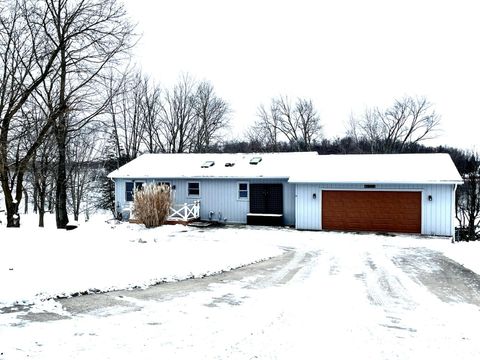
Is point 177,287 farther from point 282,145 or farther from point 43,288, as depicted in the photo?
point 282,145

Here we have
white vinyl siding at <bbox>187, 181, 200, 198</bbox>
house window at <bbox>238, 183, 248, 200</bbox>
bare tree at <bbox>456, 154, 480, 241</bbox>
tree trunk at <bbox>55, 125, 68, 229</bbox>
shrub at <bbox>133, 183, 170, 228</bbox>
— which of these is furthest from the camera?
bare tree at <bbox>456, 154, 480, 241</bbox>

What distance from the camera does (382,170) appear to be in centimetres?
1872

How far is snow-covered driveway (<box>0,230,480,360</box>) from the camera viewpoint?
4336mm

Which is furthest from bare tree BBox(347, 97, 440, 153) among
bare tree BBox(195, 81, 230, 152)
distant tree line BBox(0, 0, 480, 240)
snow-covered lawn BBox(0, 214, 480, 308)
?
snow-covered lawn BBox(0, 214, 480, 308)

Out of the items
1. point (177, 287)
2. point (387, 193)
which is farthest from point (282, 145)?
point (177, 287)

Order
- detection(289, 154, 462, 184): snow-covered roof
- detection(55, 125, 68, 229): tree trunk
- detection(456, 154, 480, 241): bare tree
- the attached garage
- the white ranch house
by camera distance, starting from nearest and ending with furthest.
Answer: the attached garage < detection(289, 154, 462, 184): snow-covered roof < the white ranch house < detection(55, 125, 68, 229): tree trunk < detection(456, 154, 480, 241): bare tree

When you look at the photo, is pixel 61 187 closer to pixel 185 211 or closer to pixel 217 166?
pixel 185 211

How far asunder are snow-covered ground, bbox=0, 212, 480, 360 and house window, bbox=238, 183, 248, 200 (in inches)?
350

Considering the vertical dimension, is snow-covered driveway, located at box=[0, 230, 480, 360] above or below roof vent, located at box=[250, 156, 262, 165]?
below

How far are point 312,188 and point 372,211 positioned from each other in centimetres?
290

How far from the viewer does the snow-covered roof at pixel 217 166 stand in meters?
20.8

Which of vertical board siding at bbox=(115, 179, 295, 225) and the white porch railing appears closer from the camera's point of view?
vertical board siding at bbox=(115, 179, 295, 225)

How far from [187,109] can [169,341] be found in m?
37.6

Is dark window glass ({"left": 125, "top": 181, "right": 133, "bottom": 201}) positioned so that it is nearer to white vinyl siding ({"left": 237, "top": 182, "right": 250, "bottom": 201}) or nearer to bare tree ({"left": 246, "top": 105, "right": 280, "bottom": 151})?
white vinyl siding ({"left": 237, "top": 182, "right": 250, "bottom": 201})
